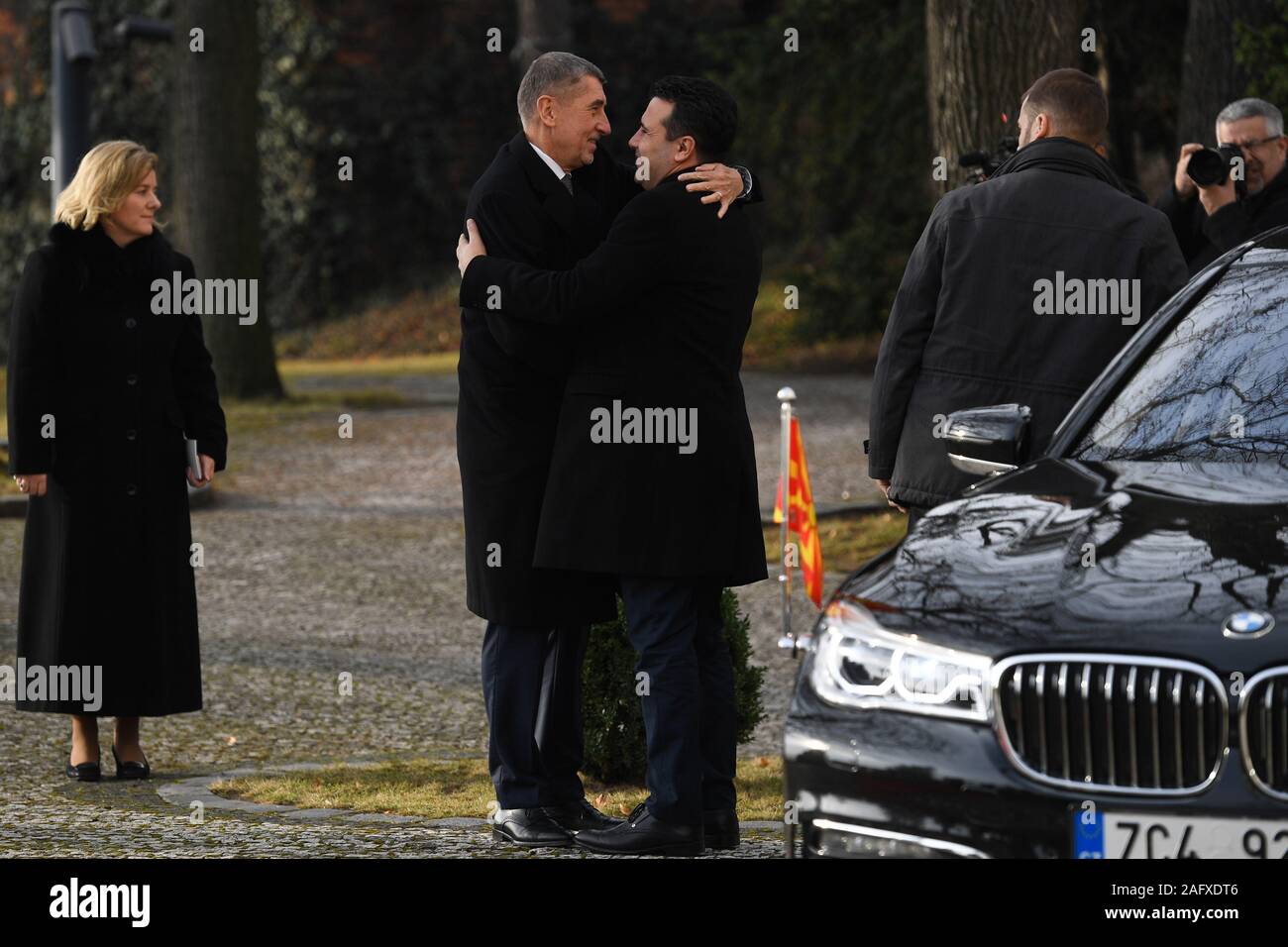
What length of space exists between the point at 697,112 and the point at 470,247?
2.33 feet

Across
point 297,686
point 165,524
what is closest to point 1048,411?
point 165,524

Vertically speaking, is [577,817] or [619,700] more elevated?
[619,700]

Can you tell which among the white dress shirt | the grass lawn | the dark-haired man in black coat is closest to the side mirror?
the dark-haired man in black coat

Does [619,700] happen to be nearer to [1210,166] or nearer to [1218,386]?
[1218,386]

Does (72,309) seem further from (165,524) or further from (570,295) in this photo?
(570,295)

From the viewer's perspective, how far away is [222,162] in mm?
18641

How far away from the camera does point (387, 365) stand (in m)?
25.1

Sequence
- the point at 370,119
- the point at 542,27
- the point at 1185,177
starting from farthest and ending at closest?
1. the point at 370,119
2. the point at 542,27
3. the point at 1185,177

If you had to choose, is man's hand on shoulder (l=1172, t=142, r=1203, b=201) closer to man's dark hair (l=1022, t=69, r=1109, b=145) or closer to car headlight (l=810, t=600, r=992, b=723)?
man's dark hair (l=1022, t=69, r=1109, b=145)

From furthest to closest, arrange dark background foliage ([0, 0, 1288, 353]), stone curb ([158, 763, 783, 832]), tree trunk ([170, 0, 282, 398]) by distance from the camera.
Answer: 1. dark background foliage ([0, 0, 1288, 353])
2. tree trunk ([170, 0, 282, 398])
3. stone curb ([158, 763, 783, 832])

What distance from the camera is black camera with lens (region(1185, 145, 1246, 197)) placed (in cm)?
745

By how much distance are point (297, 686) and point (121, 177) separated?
2837 mm

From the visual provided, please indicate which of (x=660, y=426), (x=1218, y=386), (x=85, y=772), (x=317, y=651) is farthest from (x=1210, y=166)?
(x=317, y=651)

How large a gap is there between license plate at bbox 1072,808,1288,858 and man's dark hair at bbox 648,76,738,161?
2.34 metres
